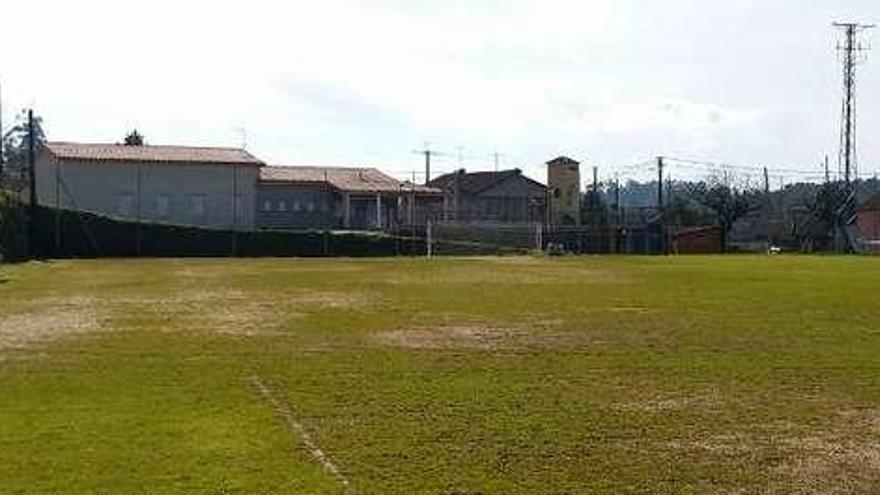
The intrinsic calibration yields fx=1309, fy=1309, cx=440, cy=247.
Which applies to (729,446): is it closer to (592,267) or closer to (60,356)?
(60,356)

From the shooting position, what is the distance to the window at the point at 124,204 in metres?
79.5

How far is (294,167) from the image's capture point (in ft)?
310

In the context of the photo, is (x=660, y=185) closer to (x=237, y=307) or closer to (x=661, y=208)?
(x=661, y=208)

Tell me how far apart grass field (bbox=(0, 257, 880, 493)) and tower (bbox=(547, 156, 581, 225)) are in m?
77.8

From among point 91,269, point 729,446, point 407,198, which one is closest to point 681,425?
point 729,446

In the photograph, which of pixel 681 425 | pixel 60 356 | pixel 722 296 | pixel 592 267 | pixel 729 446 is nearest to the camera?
pixel 729 446

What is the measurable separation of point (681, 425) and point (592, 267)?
3781 cm

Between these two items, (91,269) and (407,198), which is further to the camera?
(407,198)

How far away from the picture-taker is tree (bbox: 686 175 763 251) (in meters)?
98.5

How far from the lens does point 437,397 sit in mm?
12320

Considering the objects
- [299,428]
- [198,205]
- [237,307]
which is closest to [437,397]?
[299,428]

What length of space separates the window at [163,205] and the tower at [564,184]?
33.6 metres

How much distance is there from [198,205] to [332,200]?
1196 centimetres

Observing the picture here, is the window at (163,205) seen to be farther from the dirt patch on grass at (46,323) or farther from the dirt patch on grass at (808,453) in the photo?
the dirt patch on grass at (808,453)
